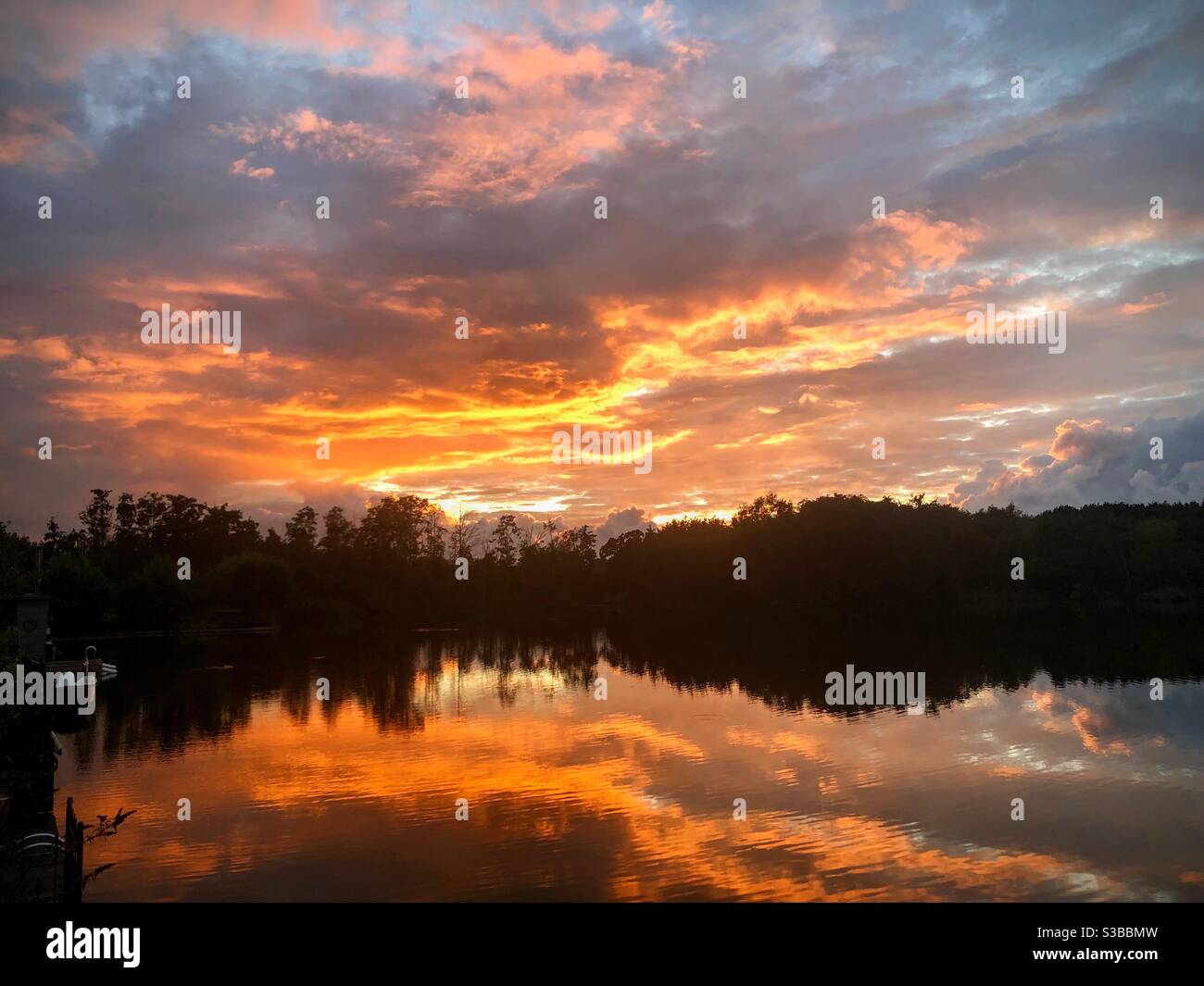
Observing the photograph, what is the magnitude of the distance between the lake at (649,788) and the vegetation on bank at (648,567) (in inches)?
1728

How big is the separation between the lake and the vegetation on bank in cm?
4388

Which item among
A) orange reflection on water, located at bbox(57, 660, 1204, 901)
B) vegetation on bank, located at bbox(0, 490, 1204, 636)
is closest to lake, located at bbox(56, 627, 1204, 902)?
orange reflection on water, located at bbox(57, 660, 1204, 901)

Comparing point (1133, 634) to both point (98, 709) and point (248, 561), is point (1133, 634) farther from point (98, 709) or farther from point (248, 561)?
point (248, 561)

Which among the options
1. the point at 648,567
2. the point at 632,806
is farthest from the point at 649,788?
the point at 648,567

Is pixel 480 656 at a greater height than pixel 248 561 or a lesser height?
lesser

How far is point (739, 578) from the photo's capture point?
92875 mm

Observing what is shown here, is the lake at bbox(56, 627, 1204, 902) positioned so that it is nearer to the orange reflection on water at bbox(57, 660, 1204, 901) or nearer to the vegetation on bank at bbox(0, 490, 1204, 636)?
the orange reflection on water at bbox(57, 660, 1204, 901)

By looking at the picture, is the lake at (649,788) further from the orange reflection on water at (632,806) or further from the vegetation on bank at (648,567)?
the vegetation on bank at (648,567)

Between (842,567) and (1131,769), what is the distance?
6827 cm

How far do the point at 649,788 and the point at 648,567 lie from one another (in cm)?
8647

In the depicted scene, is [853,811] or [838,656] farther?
[838,656]
